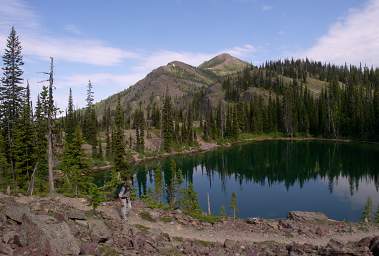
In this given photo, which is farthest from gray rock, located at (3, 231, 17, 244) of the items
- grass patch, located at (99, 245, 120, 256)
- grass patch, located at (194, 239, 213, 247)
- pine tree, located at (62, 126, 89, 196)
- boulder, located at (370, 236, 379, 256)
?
pine tree, located at (62, 126, 89, 196)

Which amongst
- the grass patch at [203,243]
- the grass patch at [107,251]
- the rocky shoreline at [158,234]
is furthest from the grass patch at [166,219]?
the grass patch at [107,251]

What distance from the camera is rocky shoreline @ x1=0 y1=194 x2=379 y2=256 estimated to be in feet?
59.2

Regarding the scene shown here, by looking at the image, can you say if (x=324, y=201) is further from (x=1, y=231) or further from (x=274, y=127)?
(x=274, y=127)

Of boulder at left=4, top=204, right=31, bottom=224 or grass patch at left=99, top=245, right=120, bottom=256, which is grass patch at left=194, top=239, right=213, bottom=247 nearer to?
grass patch at left=99, top=245, right=120, bottom=256

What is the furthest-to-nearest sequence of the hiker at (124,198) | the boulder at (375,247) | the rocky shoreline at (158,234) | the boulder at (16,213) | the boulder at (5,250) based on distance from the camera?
1. the hiker at (124,198)
2. the boulder at (375,247)
3. the boulder at (16,213)
4. the rocky shoreline at (158,234)
5. the boulder at (5,250)

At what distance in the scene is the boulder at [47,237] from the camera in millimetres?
17256

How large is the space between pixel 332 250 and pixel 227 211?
36715mm

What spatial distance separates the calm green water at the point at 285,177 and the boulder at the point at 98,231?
35.1 m

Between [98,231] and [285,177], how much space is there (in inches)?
2903

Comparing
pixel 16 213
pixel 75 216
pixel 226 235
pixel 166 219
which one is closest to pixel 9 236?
pixel 16 213

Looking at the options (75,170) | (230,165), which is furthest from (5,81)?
(230,165)

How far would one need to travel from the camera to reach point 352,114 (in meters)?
157

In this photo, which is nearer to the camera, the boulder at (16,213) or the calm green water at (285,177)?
the boulder at (16,213)

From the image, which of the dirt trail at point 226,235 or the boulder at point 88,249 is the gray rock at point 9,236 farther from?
the dirt trail at point 226,235
